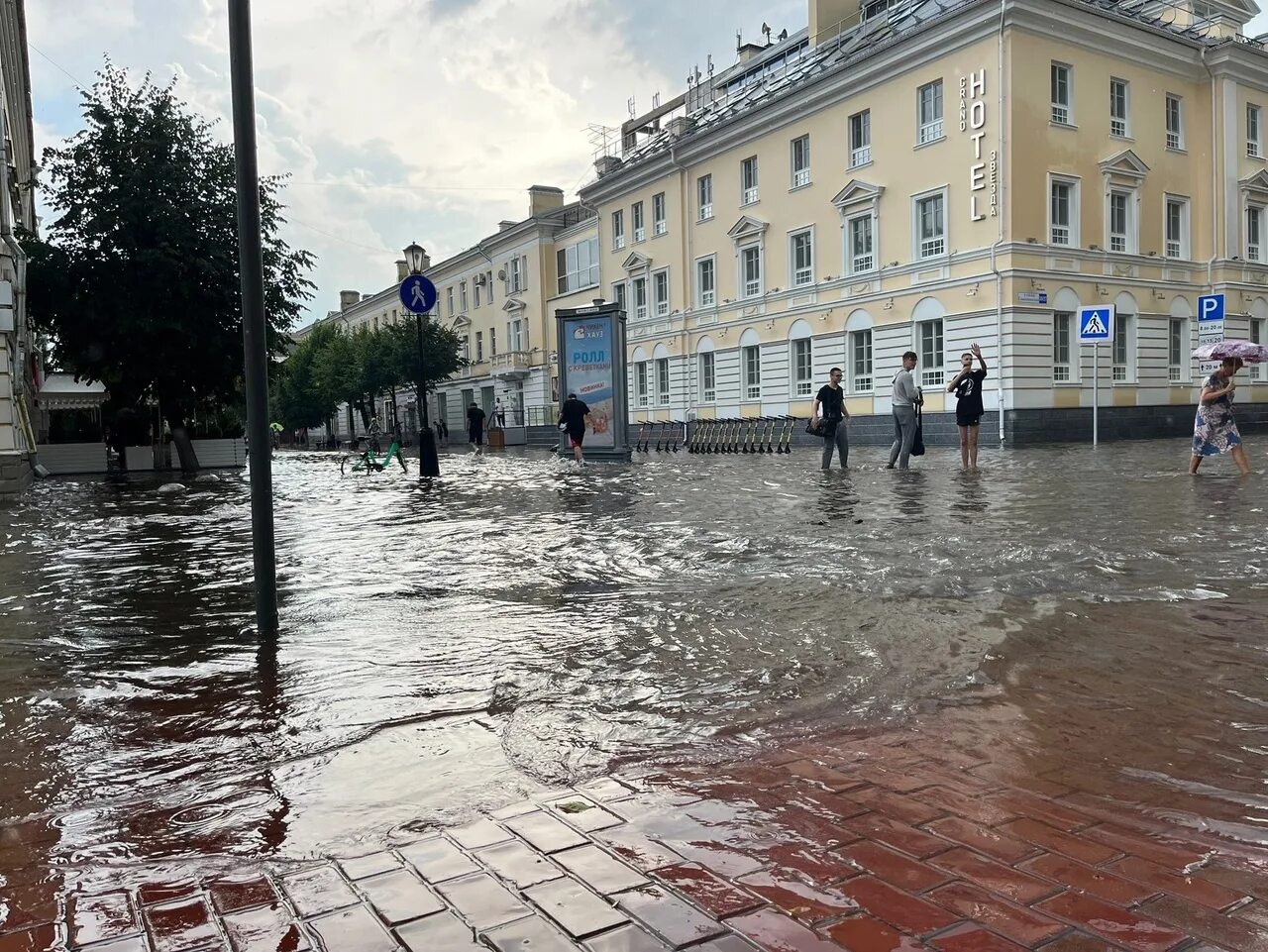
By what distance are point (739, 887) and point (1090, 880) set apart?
2.84ft

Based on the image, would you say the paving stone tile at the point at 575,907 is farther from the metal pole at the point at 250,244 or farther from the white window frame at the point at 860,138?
the white window frame at the point at 860,138

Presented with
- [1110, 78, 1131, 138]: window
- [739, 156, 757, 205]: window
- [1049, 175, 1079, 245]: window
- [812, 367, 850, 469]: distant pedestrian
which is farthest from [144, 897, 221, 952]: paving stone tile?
[739, 156, 757, 205]: window

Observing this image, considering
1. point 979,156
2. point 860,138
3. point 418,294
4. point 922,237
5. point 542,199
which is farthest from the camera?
point 542,199

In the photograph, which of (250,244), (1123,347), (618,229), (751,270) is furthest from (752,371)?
(250,244)

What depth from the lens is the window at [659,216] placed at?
42000mm

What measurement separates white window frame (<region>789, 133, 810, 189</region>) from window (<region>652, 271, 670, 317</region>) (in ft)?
29.4

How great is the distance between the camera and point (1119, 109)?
29.8m

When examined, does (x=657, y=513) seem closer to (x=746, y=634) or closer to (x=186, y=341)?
(x=746, y=634)

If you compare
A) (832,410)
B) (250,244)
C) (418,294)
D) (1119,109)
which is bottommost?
(832,410)

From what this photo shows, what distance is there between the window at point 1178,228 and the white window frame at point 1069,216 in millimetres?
4986

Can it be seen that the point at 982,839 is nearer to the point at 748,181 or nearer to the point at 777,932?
→ the point at 777,932

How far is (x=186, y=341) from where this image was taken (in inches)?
933

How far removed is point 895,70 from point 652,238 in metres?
15.1

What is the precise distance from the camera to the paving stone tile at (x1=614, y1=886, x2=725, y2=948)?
216 centimetres
